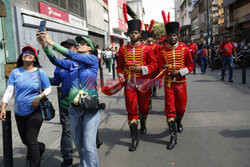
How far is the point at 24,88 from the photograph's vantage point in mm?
3461

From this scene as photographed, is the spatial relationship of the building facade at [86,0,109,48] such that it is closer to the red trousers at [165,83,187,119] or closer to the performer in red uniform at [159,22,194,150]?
the performer in red uniform at [159,22,194,150]

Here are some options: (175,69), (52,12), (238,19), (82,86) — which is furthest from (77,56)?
(238,19)

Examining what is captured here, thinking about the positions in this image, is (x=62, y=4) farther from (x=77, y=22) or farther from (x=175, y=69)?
(x=175, y=69)

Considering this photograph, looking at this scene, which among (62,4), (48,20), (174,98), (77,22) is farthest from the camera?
(77,22)

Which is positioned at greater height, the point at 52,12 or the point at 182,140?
the point at 52,12

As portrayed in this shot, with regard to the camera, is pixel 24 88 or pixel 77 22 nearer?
pixel 24 88

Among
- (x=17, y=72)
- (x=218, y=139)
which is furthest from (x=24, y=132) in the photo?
(x=218, y=139)

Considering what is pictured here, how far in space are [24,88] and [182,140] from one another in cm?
288

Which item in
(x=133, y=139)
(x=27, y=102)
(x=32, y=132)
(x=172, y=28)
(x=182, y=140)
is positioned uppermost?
(x=172, y=28)

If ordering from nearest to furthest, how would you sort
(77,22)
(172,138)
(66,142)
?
(66,142), (172,138), (77,22)

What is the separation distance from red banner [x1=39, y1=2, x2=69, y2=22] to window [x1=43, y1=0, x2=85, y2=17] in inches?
18.1

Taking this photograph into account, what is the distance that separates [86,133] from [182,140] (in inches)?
87.8

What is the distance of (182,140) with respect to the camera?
15.8 ft

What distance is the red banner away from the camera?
13861 millimetres
